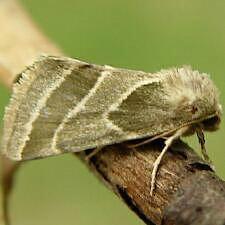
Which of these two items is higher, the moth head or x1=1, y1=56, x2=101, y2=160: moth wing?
the moth head

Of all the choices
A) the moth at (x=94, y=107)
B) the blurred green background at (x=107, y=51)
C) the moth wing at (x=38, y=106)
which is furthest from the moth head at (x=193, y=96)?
the blurred green background at (x=107, y=51)

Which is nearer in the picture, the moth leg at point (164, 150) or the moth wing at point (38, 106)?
the moth leg at point (164, 150)

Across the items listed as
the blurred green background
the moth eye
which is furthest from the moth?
the blurred green background

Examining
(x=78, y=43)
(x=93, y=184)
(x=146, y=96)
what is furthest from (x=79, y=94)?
(x=78, y=43)

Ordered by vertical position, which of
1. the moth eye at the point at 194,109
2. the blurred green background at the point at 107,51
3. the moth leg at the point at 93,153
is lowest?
the blurred green background at the point at 107,51

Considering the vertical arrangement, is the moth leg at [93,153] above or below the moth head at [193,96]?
below

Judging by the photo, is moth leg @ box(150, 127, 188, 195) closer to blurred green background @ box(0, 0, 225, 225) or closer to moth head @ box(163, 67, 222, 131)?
moth head @ box(163, 67, 222, 131)

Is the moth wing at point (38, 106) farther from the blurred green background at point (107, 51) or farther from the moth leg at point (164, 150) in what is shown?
the blurred green background at point (107, 51)

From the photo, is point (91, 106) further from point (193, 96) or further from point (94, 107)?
point (193, 96)
